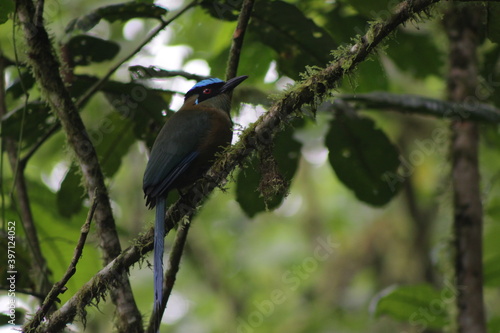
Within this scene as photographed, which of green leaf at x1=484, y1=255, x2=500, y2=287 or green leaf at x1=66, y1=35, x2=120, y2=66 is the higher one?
green leaf at x1=66, y1=35, x2=120, y2=66

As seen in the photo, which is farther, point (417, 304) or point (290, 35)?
point (417, 304)

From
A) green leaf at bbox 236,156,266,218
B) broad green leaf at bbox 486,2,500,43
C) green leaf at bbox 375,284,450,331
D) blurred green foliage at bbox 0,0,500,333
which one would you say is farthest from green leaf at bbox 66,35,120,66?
green leaf at bbox 375,284,450,331

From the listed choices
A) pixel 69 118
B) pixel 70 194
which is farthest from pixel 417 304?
pixel 69 118

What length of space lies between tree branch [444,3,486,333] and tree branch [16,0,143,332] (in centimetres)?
197

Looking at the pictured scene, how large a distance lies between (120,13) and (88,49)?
35 cm

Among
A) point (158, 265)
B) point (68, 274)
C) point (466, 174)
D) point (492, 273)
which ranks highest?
point (68, 274)

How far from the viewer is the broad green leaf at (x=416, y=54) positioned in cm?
407

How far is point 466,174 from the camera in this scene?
11.8ft

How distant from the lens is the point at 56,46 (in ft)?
9.98

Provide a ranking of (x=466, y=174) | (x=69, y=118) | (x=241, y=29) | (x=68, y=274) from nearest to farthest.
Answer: (x=68, y=274), (x=69, y=118), (x=241, y=29), (x=466, y=174)

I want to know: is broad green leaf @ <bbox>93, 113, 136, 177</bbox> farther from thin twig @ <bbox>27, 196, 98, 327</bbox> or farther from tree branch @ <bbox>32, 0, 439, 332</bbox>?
thin twig @ <bbox>27, 196, 98, 327</bbox>

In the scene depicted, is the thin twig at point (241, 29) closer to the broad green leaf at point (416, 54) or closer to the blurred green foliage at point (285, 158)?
the blurred green foliage at point (285, 158)

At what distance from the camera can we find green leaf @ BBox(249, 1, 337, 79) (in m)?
2.90

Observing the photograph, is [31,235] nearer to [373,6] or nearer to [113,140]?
[113,140]
